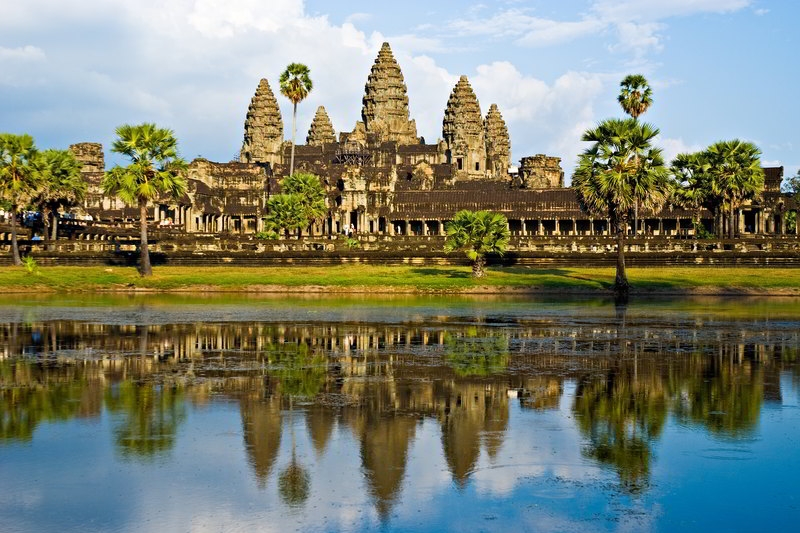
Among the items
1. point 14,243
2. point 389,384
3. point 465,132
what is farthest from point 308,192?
point 389,384

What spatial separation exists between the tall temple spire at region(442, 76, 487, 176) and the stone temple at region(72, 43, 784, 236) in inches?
6.4

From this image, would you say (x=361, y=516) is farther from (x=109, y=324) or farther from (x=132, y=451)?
(x=109, y=324)

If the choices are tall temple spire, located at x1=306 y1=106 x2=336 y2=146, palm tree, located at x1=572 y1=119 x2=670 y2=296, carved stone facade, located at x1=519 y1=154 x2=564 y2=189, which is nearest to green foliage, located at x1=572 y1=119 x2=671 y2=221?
palm tree, located at x1=572 y1=119 x2=670 y2=296

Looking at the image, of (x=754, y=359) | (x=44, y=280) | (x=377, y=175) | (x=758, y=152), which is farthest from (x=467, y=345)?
(x=377, y=175)

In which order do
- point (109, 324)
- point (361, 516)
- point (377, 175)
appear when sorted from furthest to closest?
point (377, 175), point (109, 324), point (361, 516)

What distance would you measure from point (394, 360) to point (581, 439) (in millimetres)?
9097

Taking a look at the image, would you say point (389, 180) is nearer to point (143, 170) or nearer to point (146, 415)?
point (143, 170)

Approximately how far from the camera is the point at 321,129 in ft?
620

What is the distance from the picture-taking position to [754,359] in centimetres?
2423

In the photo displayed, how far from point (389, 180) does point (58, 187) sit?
54.5m

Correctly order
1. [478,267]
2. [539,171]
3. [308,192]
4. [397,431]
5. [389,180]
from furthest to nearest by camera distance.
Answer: [539,171]
[389,180]
[308,192]
[478,267]
[397,431]

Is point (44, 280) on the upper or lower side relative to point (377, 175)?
lower

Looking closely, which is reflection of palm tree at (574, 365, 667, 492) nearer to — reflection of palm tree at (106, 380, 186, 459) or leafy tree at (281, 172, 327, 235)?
reflection of palm tree at (106, 380, 186, 459)

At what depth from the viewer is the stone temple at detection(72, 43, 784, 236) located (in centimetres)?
11581
